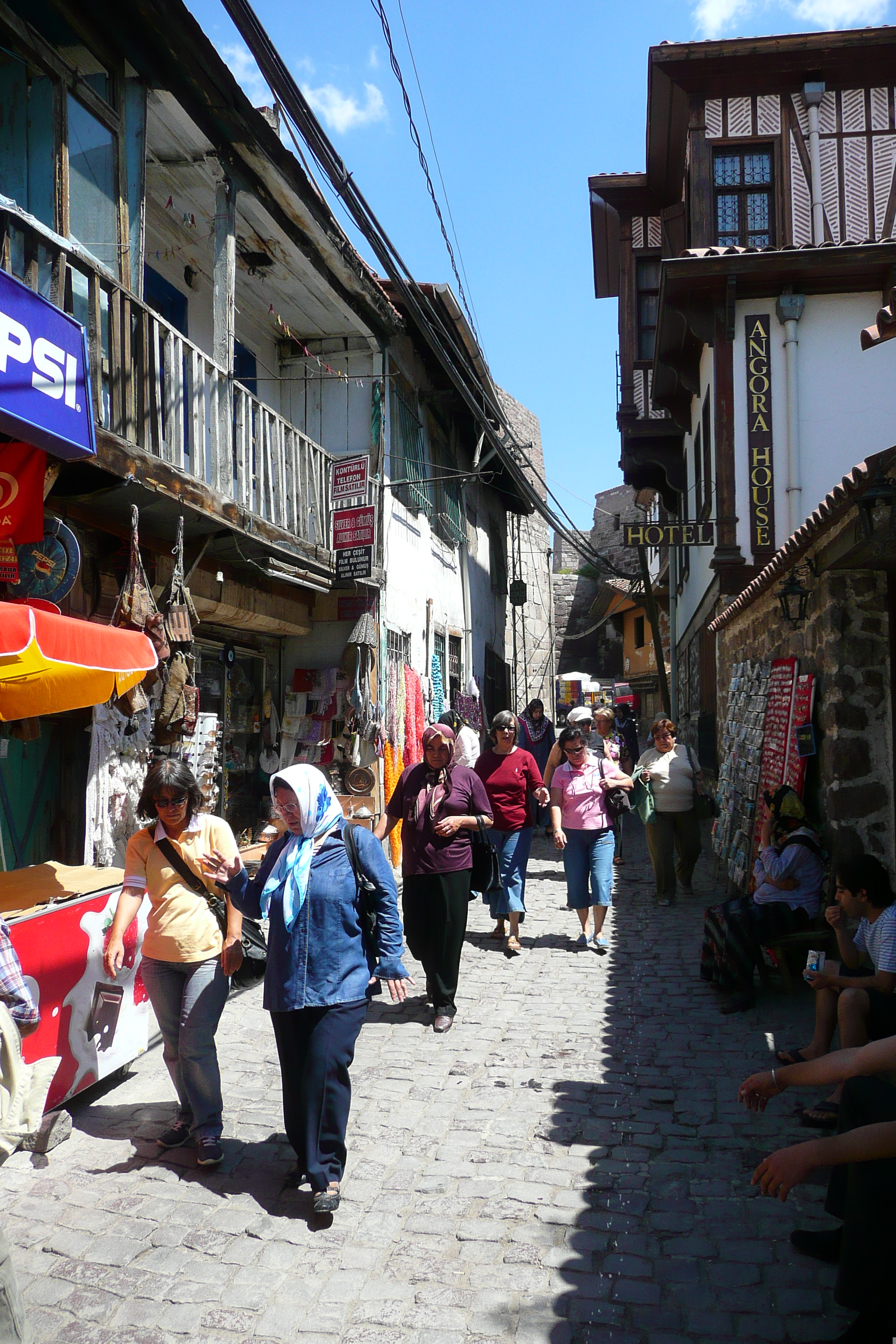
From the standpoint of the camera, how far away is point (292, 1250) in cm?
336

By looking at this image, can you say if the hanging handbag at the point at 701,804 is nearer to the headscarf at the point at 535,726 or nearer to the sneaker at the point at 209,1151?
the headscarf at the point at 535,726

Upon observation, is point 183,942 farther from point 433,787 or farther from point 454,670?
point 454,670

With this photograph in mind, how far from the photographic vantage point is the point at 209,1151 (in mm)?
3980

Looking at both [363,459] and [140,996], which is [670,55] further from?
[140,996]

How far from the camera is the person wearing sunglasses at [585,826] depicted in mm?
7508

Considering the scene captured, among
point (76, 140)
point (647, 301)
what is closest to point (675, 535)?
point (647, 301)

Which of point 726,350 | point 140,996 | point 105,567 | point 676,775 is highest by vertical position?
point 726,350

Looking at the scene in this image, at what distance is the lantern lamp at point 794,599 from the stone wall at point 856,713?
319mm

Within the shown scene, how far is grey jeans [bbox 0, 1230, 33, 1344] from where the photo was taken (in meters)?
2.52

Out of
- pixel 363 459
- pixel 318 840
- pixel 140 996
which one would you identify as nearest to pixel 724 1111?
pixel 318 840

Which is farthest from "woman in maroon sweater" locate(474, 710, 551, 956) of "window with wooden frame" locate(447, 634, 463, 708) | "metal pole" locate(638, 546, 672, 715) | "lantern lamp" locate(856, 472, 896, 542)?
"metal pole" locate(638, 546, 672, 715)

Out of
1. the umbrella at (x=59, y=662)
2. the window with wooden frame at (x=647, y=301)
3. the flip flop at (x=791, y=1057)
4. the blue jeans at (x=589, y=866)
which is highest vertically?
the window with wooden frame at (x=647, y=301)

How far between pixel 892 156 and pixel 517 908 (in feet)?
39.2

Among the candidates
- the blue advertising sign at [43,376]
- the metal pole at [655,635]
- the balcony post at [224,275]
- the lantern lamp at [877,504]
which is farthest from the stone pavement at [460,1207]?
the metal pole at [655,635]
